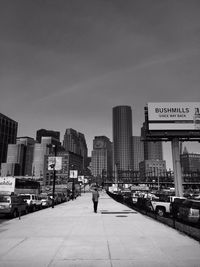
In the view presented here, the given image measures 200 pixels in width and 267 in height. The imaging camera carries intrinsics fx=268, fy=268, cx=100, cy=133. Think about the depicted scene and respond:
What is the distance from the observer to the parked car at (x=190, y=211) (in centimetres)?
1423

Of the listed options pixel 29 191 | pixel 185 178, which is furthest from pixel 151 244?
pixel 185 178

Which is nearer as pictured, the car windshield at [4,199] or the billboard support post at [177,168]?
the car windshield at [4,199]

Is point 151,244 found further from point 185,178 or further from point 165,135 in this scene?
point 185,178

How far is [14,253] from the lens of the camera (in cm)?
781

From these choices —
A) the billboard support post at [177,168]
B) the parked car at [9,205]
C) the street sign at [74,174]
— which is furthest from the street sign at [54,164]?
the billboard support post at [177,168]

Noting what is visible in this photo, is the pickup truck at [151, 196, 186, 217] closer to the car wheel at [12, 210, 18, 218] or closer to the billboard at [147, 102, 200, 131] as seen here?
the car wheel at [12, 210, 18, 218]

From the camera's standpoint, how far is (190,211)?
580 inches

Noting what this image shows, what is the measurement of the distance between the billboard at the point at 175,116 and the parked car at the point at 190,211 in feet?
115

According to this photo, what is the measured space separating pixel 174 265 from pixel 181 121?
4604 cm

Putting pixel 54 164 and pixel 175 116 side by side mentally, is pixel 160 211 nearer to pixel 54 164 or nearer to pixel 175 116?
pixel 54 164

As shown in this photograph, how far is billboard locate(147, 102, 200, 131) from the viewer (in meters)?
50.0

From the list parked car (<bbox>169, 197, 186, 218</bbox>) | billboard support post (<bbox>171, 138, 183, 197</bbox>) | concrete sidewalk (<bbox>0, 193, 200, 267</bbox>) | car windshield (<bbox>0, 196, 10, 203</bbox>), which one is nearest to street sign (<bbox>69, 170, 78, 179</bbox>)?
billboard support post (<bbox>171, 138, 183, 197</bbox>)

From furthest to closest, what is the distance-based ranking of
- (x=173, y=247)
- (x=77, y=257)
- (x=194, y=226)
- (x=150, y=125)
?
Result: (x=150, y=125) < (x=194, y=226) < (x=173, y=247) < (x=77, y=257)

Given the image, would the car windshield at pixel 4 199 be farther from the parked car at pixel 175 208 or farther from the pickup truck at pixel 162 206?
the parked car at pixel 175 208
